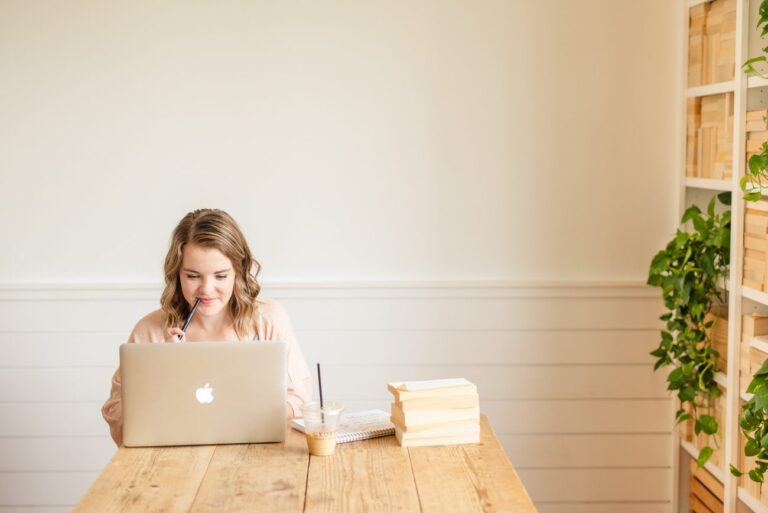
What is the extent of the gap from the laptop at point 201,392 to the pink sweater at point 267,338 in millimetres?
384

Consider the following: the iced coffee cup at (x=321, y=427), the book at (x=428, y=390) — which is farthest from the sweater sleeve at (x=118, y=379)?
the book at (x=428, y=390)

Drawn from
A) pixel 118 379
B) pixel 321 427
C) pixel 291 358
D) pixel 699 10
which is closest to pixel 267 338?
pixel 291 358

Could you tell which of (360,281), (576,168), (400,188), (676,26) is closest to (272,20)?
(400,188)

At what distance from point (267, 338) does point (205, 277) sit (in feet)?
0.90

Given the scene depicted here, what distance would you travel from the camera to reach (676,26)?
354 centimetres

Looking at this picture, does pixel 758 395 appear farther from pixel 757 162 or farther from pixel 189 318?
pixel 189 318

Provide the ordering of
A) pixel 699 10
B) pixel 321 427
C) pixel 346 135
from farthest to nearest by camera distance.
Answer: pixel 346 135 → pixel 699 10 → pixel 321 427

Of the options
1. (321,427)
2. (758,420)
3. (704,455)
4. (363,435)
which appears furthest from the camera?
(704,455)

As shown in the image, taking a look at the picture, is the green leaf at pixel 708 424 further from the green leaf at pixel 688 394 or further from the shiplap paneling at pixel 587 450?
the shiplap paneling at pixel 587 450

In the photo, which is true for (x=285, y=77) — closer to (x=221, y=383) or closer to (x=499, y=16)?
(x=499, y=16)

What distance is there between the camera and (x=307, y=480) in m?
2.13

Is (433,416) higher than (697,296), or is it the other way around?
(697,296)

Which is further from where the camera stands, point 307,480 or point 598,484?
point 598,484

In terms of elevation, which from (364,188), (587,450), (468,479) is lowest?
(587,450)
